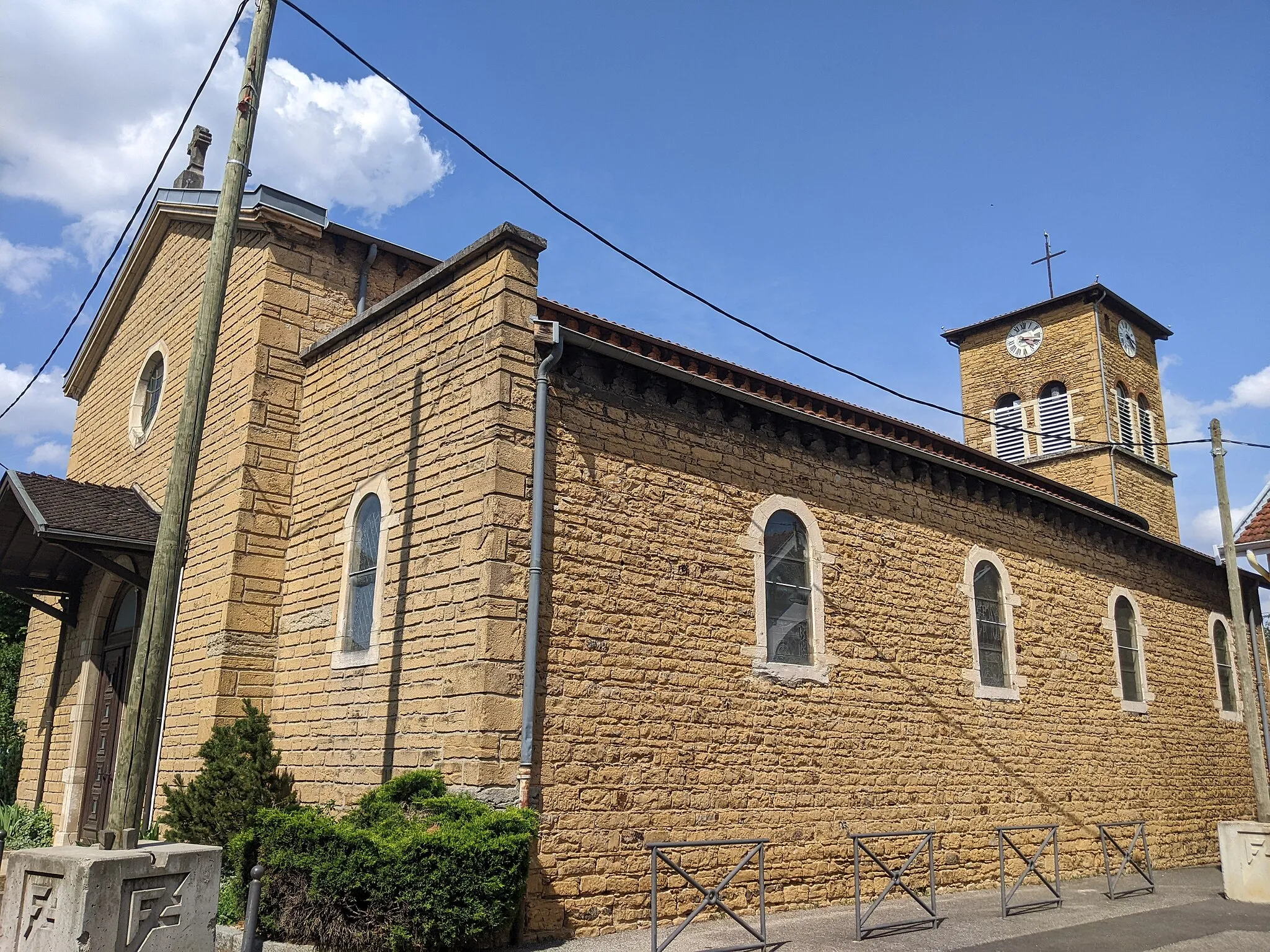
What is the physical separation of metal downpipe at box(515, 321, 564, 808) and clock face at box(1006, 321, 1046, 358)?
18.9 metres

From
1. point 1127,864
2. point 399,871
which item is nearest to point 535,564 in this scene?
point 399,871

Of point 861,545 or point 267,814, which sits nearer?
point 267,814

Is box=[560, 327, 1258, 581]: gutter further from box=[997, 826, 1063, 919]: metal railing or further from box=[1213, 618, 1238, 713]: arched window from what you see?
box=[997, 826, 1063, 919]: metal railing

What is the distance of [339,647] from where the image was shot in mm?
9258

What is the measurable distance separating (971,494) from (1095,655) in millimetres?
3415

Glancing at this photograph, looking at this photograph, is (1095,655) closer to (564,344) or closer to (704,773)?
(704,773)

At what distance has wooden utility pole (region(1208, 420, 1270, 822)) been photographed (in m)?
12.0

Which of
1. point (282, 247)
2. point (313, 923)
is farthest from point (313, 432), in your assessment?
point (313, 923)

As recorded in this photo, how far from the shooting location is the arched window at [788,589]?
1006 cm

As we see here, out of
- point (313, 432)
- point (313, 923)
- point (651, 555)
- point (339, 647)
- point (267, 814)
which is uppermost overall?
point (313, 432)

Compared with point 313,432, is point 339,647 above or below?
below

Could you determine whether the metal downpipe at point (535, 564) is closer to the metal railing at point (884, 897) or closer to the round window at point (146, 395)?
the metal railing at point (884, 897)

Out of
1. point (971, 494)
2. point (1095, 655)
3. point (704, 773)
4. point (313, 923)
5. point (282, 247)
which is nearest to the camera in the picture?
point (313, 923)

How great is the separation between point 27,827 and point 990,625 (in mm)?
12187
